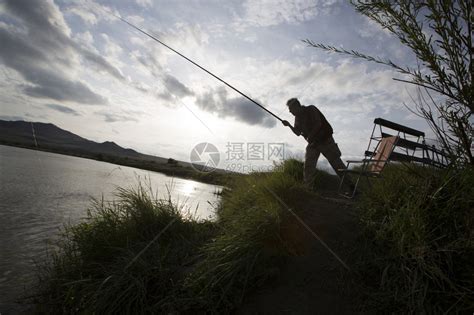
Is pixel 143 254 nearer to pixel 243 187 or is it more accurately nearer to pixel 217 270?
pixel 217 270

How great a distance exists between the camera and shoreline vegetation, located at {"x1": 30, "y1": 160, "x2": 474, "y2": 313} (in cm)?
187

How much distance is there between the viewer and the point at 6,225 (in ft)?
15.7

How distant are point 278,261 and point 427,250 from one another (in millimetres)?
1346

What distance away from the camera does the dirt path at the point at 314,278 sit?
6.66 feet

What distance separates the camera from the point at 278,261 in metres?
2.65

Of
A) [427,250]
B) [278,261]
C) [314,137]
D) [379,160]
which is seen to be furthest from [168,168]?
[427,250]

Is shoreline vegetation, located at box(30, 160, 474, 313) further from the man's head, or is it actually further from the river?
the man's head

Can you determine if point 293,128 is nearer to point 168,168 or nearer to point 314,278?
point 314,278

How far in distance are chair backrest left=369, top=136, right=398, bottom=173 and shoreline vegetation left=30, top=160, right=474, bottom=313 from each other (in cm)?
151

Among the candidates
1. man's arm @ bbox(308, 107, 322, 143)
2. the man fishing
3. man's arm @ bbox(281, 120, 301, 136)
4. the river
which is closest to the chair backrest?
the man fishing

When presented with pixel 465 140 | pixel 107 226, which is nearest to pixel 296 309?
pixel 465 140

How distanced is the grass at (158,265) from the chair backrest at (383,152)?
85.5 inches

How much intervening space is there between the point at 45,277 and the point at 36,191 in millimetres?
6289

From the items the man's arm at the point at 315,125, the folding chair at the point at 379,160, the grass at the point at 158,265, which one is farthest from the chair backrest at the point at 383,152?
the grass at the point at 158,265
